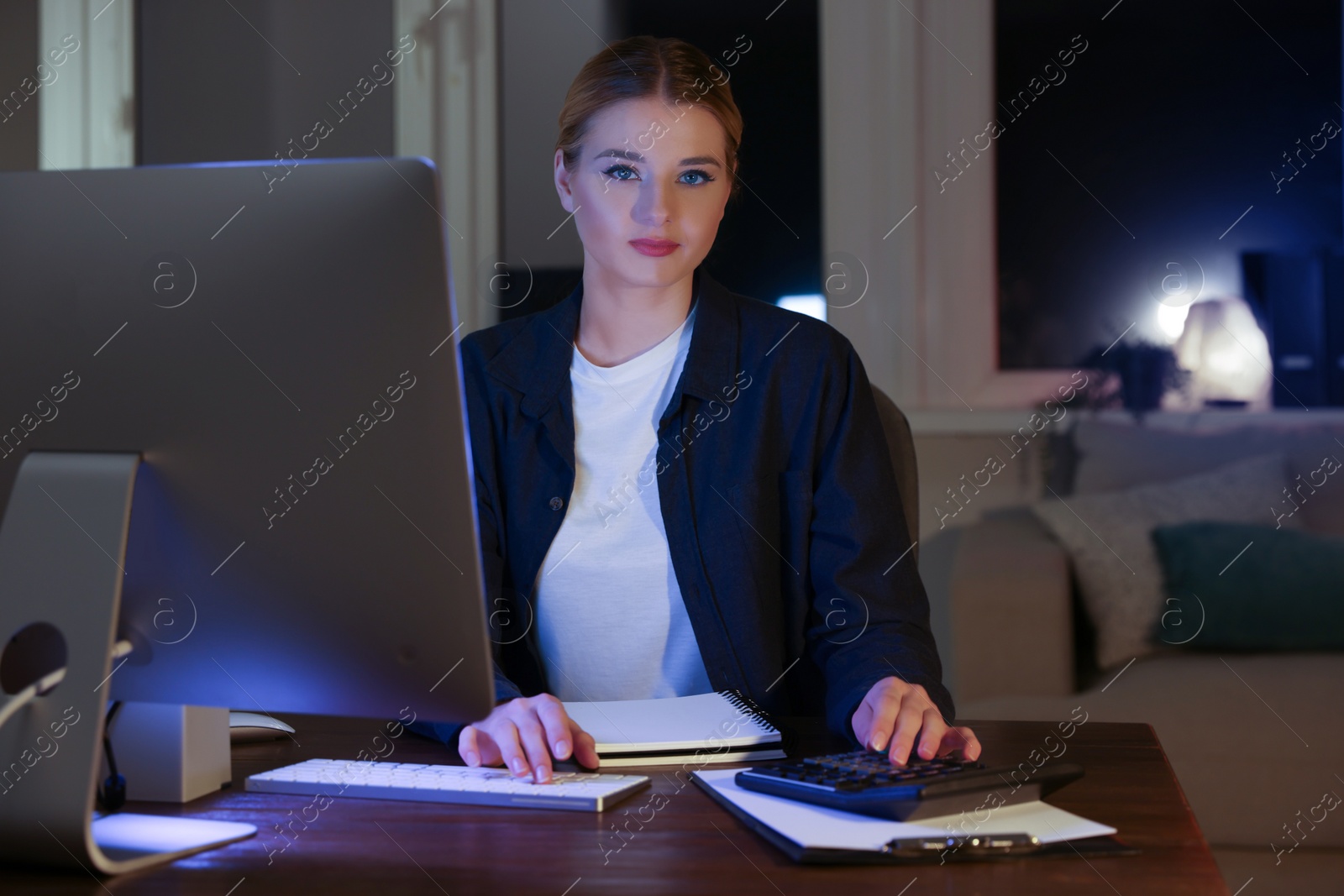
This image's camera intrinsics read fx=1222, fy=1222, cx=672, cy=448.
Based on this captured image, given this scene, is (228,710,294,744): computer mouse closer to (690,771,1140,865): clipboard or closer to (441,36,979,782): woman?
(441,36,979,782): woman

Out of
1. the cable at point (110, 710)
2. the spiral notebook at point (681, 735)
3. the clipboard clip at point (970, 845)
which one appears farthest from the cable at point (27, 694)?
the clipboard clip at point (970, 845)

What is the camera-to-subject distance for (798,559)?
1.44 meters

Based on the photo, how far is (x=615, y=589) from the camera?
4.80 ft

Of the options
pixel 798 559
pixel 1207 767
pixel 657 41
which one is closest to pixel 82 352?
pixel 798 559

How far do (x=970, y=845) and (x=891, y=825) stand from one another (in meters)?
0.05

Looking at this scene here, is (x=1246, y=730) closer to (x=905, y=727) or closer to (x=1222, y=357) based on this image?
(x=1222, y=357)

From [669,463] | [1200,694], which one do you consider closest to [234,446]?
[669,463]

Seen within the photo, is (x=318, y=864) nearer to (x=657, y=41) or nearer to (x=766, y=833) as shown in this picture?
(x=766, y=833)

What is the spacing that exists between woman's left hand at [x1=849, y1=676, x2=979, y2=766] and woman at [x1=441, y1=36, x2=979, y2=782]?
300 mm

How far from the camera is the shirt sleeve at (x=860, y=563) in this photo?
123 centimetres

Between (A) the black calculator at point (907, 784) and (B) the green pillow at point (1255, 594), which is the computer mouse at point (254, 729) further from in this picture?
(B) the green pillow at point (1255, 594)

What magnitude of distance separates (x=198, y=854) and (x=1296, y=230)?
2947mm

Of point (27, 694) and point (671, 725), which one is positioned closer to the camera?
point (27, 694)

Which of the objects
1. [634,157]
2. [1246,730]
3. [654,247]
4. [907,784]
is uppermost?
[634,157]
